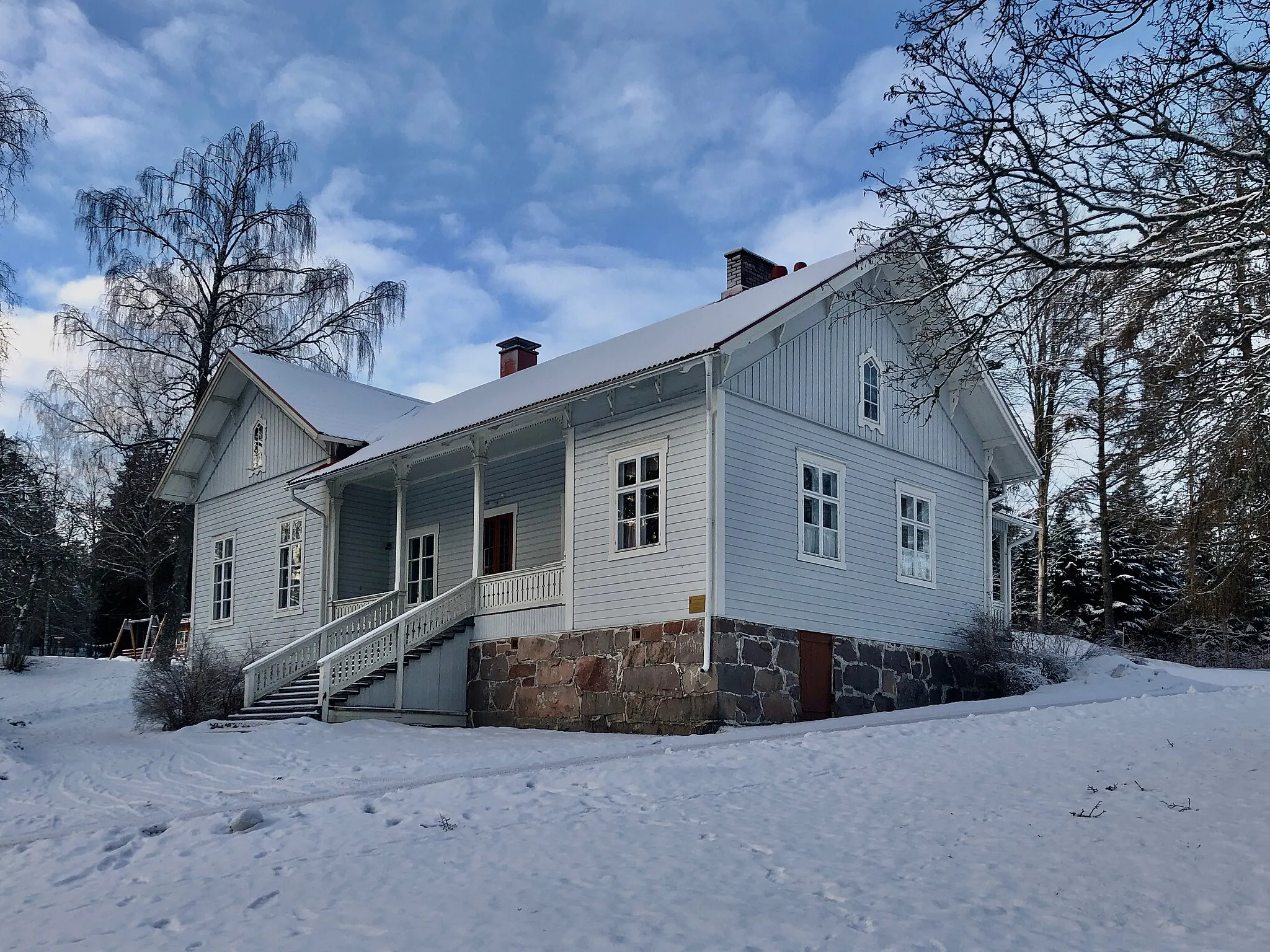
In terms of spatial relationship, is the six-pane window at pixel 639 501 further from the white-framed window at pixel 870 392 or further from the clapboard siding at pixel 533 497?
the white-framed window at pixel 870 392

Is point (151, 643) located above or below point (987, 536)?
below

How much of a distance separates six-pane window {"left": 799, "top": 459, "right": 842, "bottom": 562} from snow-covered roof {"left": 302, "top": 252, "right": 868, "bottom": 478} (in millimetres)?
2387

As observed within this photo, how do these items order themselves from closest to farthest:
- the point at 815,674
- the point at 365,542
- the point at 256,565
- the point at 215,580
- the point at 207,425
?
the point at 815,674 → the point at 365,542 → the point at 256,565 → the point at 215,580 → the point at 207,425

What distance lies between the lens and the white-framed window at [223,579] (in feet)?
83.3

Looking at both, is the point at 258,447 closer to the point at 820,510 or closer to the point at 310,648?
the point at 310,648

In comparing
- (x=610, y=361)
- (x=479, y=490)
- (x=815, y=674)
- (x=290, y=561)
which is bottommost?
(x=815, y=674)

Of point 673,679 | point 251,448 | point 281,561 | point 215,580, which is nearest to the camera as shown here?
point 673,679

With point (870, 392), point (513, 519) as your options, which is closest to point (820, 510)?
point (870, 392)

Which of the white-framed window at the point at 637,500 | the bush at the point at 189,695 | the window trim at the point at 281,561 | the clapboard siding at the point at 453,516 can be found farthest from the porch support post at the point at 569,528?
the window trim at the point at 281,561

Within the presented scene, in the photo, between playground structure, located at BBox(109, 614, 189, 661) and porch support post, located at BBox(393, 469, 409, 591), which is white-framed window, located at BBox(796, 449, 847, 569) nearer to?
porch support post, located at BBox(393, 469, 409, 591)

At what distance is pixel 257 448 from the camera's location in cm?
2484

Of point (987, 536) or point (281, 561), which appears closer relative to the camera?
point (987, 536)

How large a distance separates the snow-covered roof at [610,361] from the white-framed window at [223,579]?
4.89 metres

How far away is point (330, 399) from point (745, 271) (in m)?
8.85
